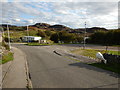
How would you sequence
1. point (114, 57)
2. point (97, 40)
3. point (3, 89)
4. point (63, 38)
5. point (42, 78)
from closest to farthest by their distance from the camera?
1. point (3, 89)
2. point (42, 78)
3. point (114, 57)
4. point (97, 40)
5. point (63, 38)

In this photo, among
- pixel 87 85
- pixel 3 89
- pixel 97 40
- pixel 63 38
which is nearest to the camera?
pixel 3 89

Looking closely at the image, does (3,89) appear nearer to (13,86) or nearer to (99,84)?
(13,86)

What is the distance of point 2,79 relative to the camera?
22.2 ft

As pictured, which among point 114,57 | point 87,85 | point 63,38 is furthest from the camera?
point 63,38

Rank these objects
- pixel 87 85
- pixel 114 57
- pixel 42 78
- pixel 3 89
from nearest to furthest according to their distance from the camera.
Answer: pixel 3 89 → pixel 87 85 → pixel 42 78 → pixel 114 57

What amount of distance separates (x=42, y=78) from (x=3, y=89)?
91.3 inches

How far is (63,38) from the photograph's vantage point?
53.0 meters

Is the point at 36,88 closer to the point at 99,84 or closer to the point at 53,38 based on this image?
the point at 99,84

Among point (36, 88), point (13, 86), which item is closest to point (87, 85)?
point (36, 88)

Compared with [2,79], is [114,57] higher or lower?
higher

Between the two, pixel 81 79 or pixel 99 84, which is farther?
pixel 81 79

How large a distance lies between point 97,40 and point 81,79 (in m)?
42.1

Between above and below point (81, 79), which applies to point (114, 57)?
above

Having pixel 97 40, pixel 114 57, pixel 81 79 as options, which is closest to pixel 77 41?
pixel 97 40
